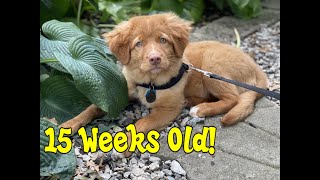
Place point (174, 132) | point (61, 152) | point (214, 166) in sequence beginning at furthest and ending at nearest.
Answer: point (174, 132) → point (214, 166) → point (61, 152)

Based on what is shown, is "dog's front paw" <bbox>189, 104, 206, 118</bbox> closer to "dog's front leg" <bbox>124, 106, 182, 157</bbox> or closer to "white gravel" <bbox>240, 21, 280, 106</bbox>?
"dog's front leg" <bbox>124, 106, 182, 157</bbox>

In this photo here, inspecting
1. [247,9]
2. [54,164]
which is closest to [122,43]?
[54,164]

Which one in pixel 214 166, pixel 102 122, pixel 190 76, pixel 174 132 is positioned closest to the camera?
pixel 214 166

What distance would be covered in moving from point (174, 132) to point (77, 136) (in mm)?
650

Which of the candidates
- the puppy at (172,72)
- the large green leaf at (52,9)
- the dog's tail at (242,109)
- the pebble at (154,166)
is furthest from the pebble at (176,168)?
the large green leaf at (52,9)

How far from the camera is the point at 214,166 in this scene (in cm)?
278

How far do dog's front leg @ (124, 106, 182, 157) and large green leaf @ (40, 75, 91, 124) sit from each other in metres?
0.52

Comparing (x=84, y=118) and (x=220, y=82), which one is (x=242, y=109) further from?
(x=84, y=118)

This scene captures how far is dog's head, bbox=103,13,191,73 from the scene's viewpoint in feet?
9.64

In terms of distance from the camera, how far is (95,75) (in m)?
2.96

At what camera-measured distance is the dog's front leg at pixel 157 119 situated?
307 cm

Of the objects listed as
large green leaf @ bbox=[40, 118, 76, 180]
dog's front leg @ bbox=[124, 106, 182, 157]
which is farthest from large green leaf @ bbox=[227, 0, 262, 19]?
large green leaf @ bbox=[40, 118, 76, 180]

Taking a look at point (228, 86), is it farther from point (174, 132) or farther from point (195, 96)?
point (174, 132)

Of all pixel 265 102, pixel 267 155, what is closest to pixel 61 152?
pixel 267 155
